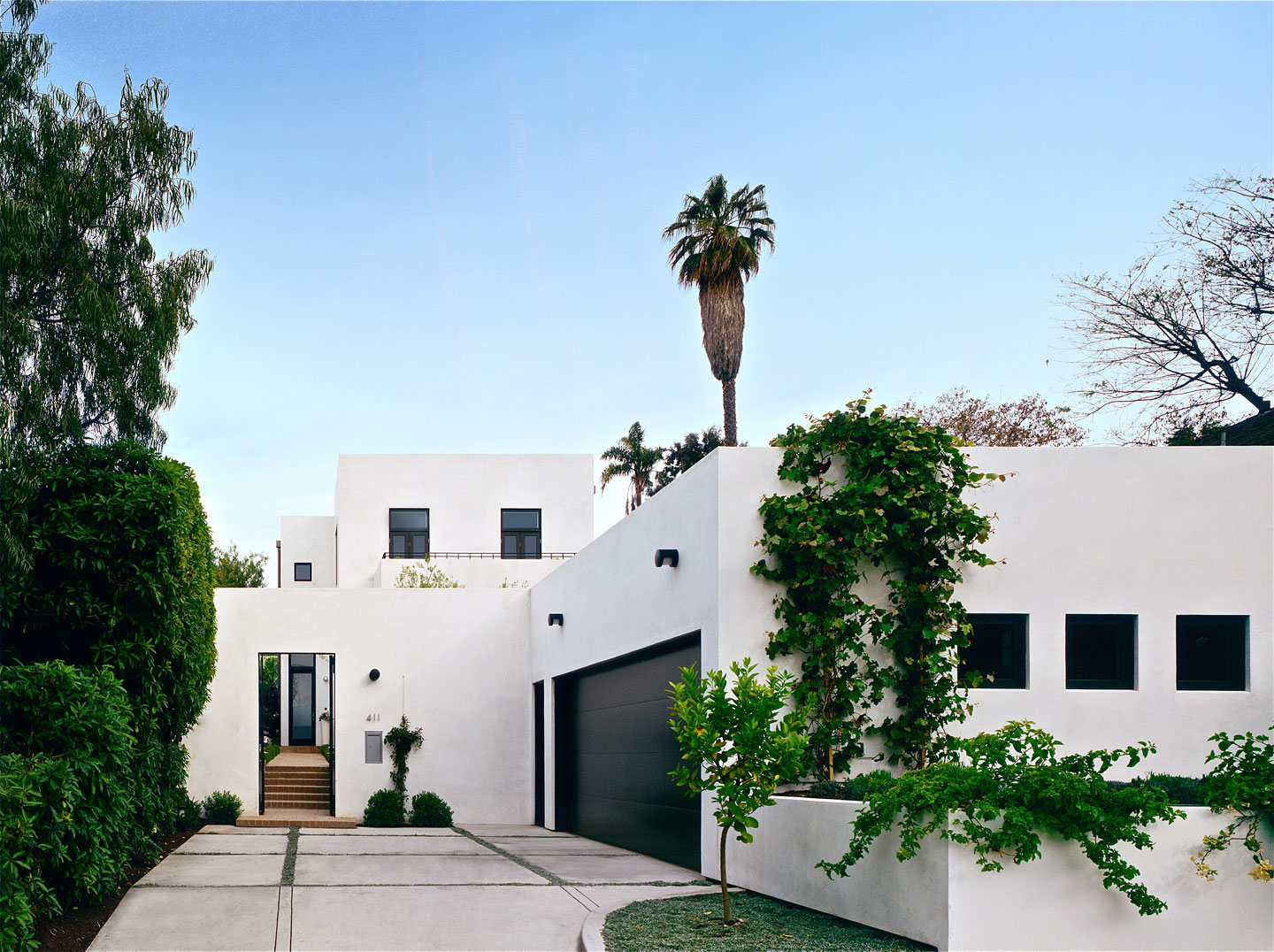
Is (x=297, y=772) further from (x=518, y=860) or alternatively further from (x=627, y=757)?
(x=627, y=757)

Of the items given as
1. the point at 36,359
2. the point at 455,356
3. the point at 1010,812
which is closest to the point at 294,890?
the point at 36,359

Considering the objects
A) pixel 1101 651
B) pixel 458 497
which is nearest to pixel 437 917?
pixel 1101 651

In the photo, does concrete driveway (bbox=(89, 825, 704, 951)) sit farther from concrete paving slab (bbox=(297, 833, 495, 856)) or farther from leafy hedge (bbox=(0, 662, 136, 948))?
leafy hedge (bbox=(0, 662, 136, 948))

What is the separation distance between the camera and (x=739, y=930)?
292 inches

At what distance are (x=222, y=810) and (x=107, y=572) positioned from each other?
25.2 ft

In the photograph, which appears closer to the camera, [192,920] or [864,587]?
[192,920]

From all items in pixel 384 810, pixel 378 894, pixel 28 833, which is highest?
pixel 28 833

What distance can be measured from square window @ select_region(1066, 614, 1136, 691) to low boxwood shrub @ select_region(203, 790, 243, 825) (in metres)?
12.1

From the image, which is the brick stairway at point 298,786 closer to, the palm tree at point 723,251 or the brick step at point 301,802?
the brick step at point 301,802

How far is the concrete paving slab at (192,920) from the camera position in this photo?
24.4 ft

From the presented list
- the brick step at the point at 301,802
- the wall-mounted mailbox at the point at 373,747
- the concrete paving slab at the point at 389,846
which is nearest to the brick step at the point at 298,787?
the brick step at the point at 301,802

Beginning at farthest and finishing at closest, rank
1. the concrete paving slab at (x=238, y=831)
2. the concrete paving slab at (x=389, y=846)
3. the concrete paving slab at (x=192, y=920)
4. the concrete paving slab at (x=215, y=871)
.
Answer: the concrete paving slab at (x=238, y=831), the concrete paving slab at (x=389, y=846), the concrete paving slab at (x=215, y=871), the concrete paving slab at (x=192, y=920)

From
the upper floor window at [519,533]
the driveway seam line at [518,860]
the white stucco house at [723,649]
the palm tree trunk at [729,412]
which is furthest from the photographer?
the upper floor window at [519,533]

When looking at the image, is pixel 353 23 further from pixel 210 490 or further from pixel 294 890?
pixel 294 890
